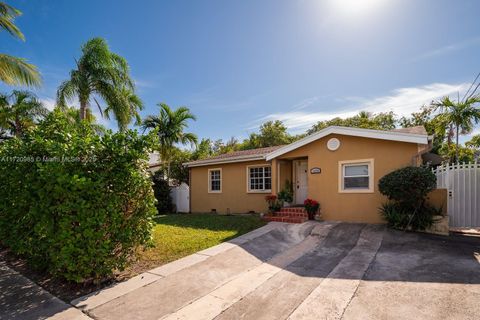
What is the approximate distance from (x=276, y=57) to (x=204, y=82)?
488cm

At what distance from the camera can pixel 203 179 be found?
1619cm

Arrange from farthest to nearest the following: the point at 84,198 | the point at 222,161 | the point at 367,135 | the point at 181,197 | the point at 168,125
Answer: the point at 168,125, the point at 181,197, the point at 222,161, the point at 367,135, the point at 84,198

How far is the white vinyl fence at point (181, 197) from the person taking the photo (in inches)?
679

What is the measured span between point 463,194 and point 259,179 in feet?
27.2

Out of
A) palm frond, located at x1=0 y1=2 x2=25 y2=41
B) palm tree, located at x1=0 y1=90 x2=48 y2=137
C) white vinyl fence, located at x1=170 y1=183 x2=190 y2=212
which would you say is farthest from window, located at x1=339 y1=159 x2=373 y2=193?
palm tree, located at x1=0 y1=90 x2=48 y2=137

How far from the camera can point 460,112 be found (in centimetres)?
1279

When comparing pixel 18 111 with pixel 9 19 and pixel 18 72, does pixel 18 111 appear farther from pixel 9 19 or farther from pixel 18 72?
pixel 9 19

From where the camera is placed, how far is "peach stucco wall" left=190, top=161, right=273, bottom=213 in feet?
45.1

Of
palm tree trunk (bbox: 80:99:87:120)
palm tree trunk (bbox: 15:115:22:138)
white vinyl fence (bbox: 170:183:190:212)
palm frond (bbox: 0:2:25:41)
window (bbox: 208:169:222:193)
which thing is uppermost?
palm frond (bbox: 0:2:25:41)

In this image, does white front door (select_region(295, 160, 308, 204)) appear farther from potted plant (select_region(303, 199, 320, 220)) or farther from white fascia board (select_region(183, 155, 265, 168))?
potted plant (select_region(303, 199, 320, 220))

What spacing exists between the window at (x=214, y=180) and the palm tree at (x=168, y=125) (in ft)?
17.6

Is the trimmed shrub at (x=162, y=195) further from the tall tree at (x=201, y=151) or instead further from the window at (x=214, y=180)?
the tall tree at (x=201, y=151)

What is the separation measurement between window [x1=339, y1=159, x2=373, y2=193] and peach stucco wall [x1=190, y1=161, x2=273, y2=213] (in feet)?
14.4

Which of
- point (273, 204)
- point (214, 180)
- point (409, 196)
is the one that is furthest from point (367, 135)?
point (214, 180)
